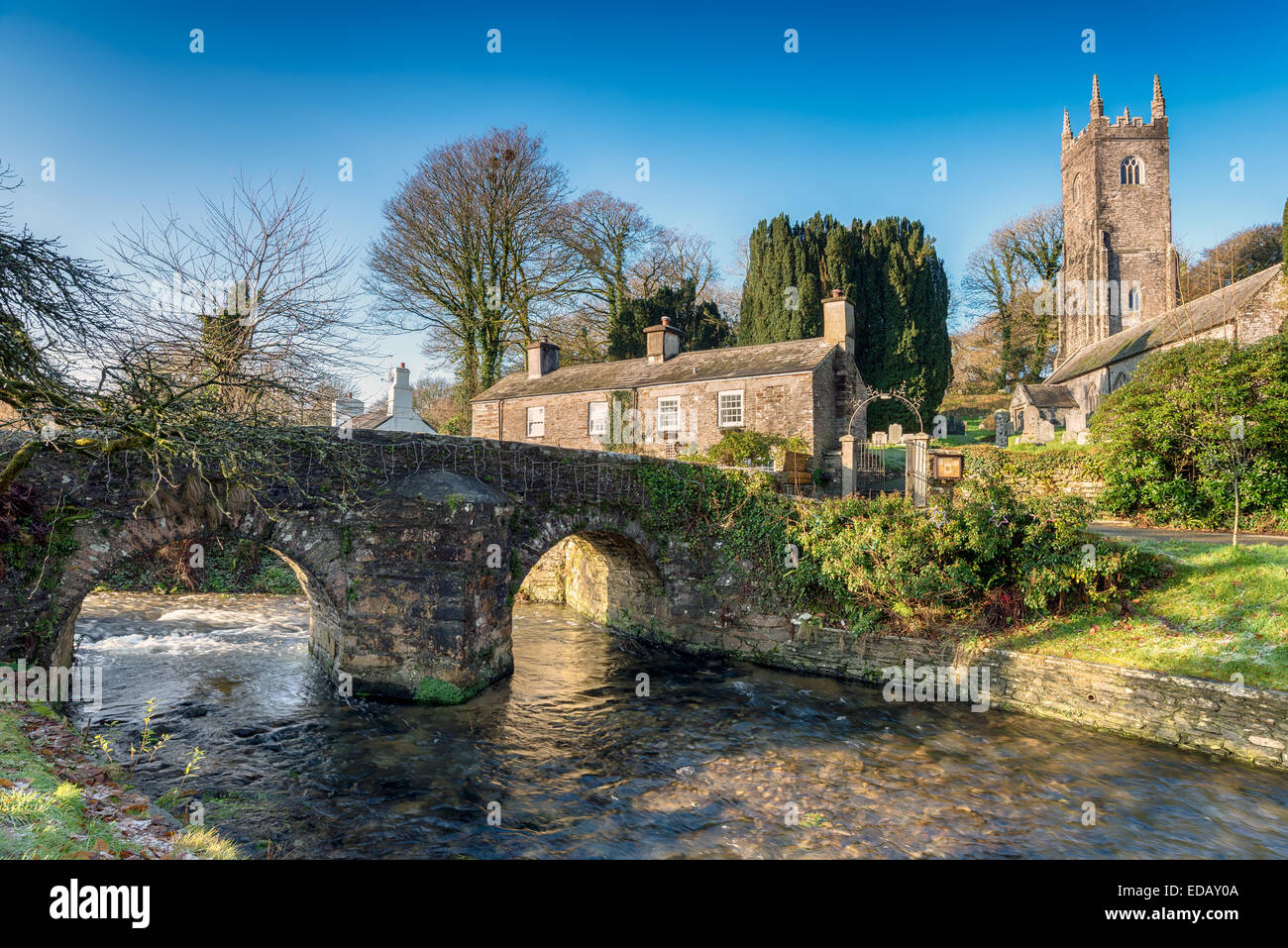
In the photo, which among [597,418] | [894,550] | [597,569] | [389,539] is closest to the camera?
[389,539]

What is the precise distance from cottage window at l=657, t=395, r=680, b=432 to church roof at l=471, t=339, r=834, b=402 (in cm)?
70

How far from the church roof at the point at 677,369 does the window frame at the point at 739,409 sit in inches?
24.4

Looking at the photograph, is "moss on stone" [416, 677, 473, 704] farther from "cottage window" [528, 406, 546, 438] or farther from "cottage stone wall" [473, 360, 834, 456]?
"cottage window" [528, 406, 546, 438]

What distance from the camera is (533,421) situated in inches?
1121

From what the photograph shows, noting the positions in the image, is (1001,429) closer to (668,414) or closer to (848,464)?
(848,464)

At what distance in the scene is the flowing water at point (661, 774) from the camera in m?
6.61

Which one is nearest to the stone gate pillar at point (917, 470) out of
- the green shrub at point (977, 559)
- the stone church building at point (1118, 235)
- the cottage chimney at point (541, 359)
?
the green shrub at point (977, 559)

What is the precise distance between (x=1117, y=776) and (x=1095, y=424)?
12794 millimetres

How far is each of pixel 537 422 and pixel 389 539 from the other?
62.6ft

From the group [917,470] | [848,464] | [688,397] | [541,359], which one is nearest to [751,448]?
[848,464]

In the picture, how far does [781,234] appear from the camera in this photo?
1324 inches

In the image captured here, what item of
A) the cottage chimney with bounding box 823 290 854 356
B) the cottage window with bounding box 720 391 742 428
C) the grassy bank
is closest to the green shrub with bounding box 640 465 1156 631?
the grassy bank
